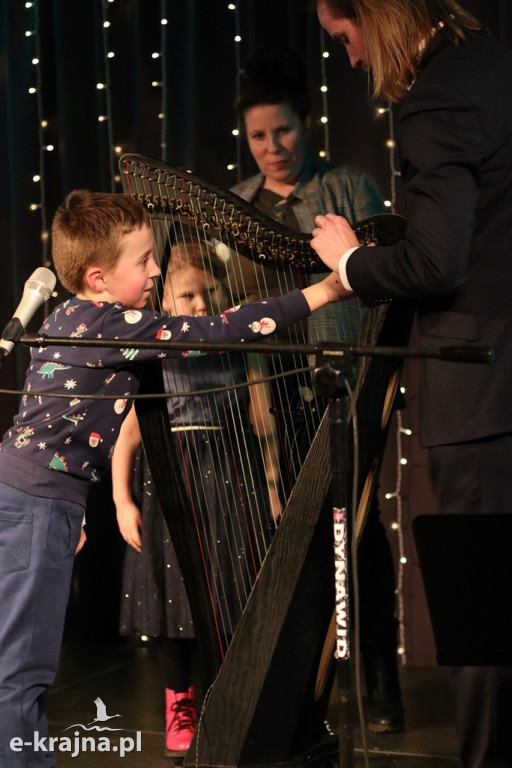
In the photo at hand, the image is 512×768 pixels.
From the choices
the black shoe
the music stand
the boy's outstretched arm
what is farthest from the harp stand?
the black shoe

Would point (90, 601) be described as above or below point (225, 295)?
below

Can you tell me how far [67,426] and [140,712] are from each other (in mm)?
1295

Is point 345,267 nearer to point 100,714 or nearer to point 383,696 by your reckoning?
point 383,696

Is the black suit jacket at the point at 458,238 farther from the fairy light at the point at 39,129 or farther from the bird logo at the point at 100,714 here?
the fairy light at the point at 39,129

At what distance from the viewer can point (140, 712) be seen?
9.32 feet

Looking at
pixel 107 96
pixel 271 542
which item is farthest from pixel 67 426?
pixel 107 96

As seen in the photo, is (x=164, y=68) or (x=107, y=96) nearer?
(x=164, y=68)

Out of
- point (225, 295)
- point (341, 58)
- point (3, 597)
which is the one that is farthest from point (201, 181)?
point (341, 58)

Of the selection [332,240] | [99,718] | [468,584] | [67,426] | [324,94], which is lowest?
[99,718]

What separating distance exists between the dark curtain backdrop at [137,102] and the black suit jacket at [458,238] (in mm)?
1408

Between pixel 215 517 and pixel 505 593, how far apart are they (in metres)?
1.16

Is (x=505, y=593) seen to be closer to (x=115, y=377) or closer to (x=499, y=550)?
(x=499, y=550)

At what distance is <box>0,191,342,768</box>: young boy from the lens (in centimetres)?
181

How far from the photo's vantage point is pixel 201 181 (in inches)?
74.5
